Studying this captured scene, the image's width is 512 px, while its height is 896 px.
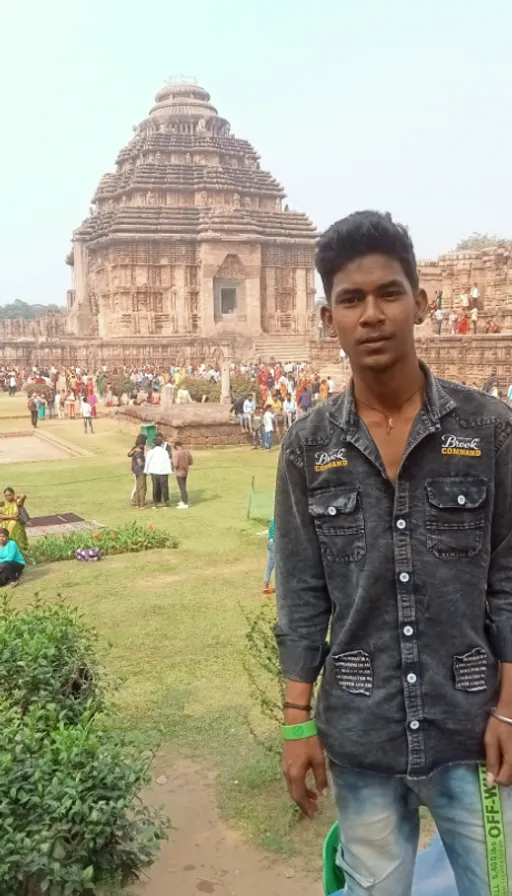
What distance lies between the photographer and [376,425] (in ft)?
6.15

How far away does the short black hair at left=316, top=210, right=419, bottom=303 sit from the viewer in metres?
1.80

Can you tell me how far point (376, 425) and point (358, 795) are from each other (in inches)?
33.9

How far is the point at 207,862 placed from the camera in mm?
3545

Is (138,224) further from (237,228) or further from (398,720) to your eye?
(398,720)

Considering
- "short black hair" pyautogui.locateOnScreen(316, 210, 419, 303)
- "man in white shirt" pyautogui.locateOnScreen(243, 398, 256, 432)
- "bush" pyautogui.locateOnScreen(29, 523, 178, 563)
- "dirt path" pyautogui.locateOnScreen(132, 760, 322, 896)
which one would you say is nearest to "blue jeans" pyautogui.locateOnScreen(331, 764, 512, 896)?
"short black hair" pyautogui.locateOnScreen(316, 210, 419, 303)

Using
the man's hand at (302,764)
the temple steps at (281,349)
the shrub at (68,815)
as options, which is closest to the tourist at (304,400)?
the shrub at (68,815)

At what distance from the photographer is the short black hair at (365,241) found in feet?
5.92

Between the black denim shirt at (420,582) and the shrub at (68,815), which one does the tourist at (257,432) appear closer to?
the shrub at (68,815)

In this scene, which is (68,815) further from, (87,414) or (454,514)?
(87,414)

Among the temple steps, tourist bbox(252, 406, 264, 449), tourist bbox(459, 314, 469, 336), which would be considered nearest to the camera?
tourist bbox(252, 406, 264, 449)

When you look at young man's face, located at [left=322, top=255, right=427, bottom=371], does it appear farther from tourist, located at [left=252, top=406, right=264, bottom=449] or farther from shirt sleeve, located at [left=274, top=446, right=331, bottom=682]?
tourist, located at [left=252, top=406, right=264, bottom=449]

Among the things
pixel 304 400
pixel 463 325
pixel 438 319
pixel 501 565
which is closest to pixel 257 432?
pixel 304 400

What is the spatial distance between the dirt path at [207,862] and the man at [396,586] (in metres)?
1.68

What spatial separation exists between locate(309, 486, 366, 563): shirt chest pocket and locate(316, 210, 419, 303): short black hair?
1.73ft
